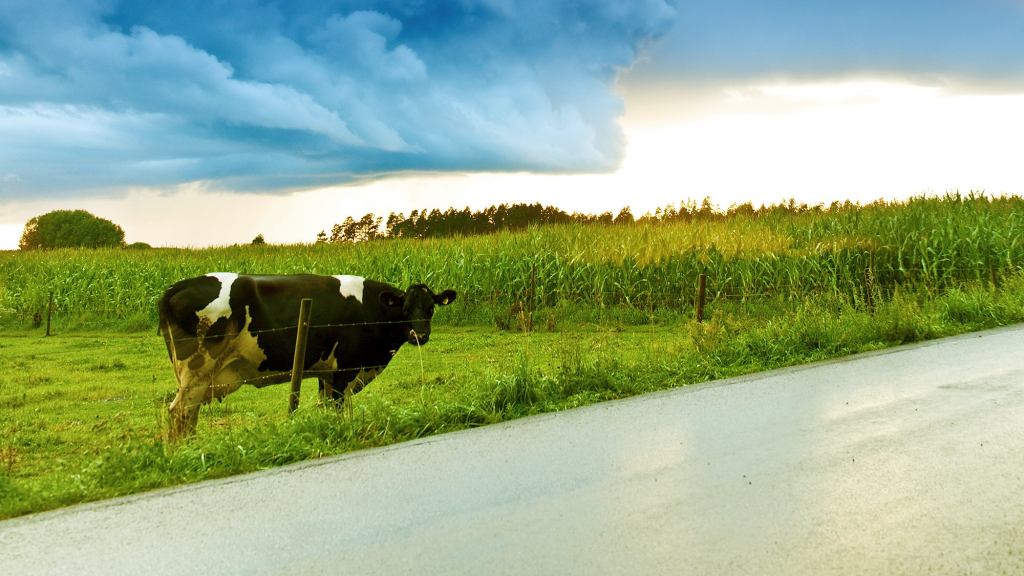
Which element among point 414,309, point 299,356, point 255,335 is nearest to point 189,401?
point 255,335

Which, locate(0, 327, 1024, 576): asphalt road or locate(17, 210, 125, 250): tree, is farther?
locate(17, 210, 125, 250): tree

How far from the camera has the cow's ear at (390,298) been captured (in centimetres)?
1131

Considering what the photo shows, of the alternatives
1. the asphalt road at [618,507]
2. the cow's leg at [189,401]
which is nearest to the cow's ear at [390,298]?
the cow's leg at [189,401]

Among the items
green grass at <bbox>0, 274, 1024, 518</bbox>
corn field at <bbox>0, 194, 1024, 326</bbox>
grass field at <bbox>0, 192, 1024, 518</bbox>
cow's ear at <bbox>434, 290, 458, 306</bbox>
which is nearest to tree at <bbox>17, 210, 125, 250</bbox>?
grass field at <bbox>0, 192, 1024, 518</bbox>

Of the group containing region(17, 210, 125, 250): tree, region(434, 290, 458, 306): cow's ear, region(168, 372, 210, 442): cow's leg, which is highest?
region(17, 210, 125, 250): tree

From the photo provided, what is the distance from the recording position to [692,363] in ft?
37.8

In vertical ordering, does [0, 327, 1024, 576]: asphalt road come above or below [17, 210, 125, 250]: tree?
below

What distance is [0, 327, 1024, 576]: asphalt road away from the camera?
4.91 m

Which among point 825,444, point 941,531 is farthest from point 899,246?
point 941,531

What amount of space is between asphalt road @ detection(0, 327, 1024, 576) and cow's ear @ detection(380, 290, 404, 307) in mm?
3364

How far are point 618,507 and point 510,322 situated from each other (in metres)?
14.1

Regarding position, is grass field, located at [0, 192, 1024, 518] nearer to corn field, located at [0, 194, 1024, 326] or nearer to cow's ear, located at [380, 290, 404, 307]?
corn field, located at [0, 194, 1024, 326]

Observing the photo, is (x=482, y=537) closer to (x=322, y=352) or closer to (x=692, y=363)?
(x=322, y=352)

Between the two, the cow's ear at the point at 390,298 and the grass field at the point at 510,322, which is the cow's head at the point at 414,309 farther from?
the grass field at the point at 510,322
